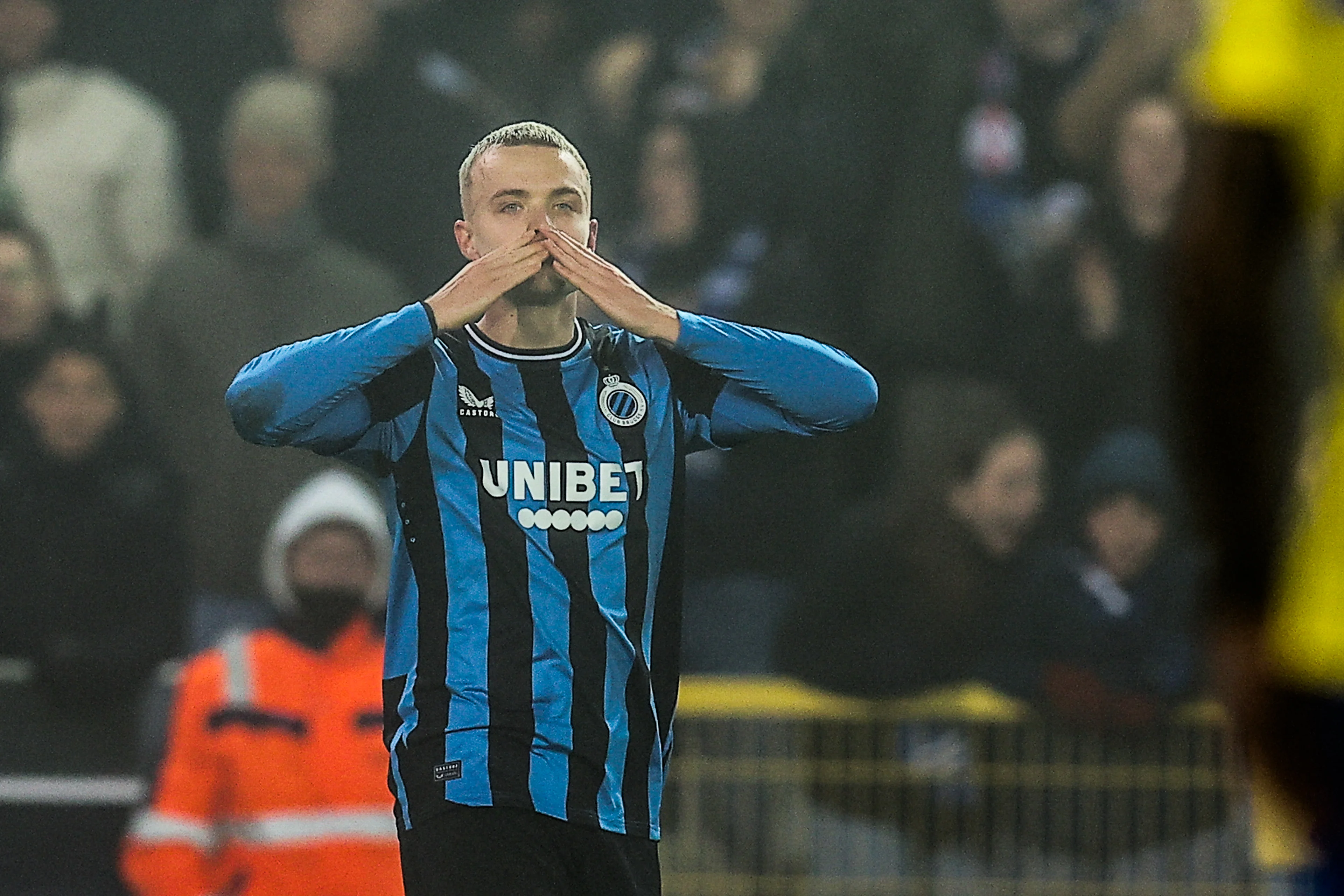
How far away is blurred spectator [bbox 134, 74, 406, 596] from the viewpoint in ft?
16.6

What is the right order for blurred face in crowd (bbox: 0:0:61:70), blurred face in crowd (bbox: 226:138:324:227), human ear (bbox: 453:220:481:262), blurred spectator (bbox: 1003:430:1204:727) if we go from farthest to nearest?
blurred face in crowd (bbox: 0:0:61:70)
blurred spectator (bbox: 1003:430:1204:727)
blurred face in crowd (bbox: 226:138:324:227)
human ear (bbox: 453:220:481:262)

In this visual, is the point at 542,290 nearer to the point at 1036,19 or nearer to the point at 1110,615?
the point at 1110,615

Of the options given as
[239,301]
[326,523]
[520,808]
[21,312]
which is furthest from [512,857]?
[21,312]

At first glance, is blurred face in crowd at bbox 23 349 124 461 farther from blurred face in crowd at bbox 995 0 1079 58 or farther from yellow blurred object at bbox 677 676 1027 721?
blurred face in crowd at bbox 995 0 1079 58

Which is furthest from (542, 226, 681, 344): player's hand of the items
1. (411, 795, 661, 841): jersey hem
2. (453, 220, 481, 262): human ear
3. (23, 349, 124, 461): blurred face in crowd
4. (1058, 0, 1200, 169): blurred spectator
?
(1058, 0, 1200, 169): blurred spectator

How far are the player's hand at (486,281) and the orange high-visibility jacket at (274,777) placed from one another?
3.37 ft

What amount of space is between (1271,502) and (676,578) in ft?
6.20

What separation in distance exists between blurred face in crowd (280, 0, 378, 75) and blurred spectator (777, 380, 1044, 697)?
1738 mm

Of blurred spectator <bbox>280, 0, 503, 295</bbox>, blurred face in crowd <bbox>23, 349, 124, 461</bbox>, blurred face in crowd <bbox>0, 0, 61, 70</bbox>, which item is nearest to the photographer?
blurred spectator <bbox>280, 0, 503, 295</bbox>

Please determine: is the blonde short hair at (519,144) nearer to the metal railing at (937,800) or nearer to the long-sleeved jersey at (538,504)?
the long-sleeved jersey at (538,504)

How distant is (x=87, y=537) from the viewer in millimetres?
5441

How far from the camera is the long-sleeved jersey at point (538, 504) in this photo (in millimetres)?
3270

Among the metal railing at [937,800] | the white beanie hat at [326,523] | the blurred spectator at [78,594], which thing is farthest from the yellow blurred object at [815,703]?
the blurred spectator at [78,594]

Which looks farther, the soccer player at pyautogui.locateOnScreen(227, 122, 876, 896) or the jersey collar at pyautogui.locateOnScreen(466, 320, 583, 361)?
the jersey collar at pyautogui.locateOnScreen(466, 320, 583, 361)
